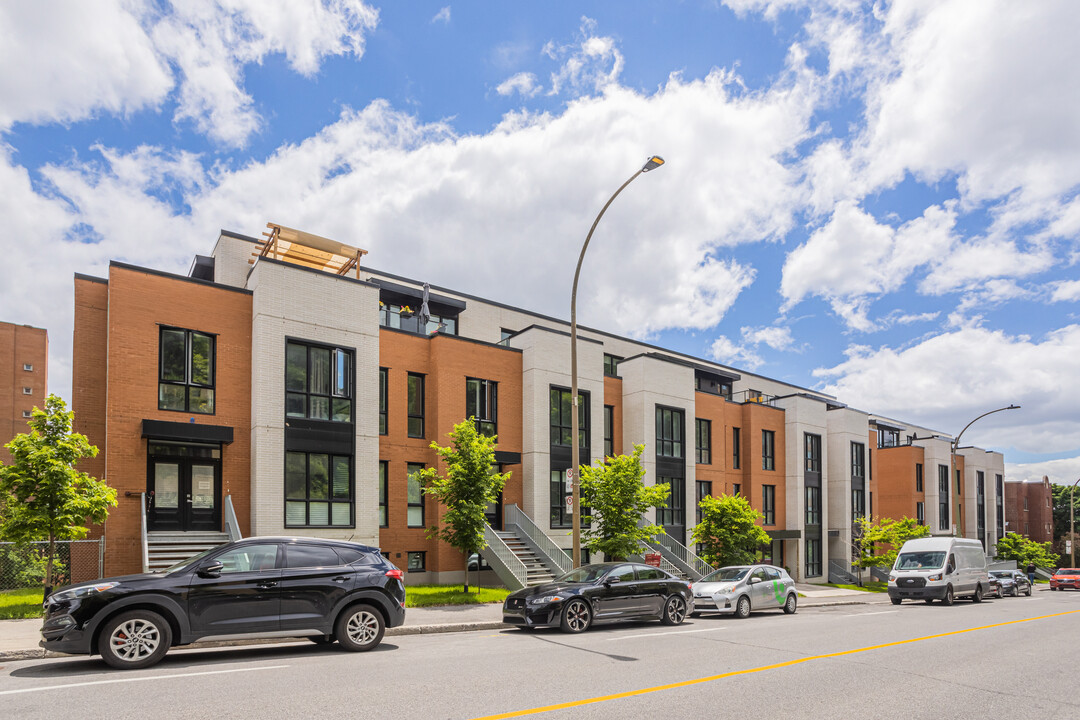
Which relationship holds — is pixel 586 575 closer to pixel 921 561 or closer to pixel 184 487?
pixel 184 487

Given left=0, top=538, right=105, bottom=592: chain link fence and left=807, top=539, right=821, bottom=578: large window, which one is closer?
left=0, top=538, right=105, bottom=592: chain link fence

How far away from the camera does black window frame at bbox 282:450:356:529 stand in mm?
21375

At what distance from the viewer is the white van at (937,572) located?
25.8m

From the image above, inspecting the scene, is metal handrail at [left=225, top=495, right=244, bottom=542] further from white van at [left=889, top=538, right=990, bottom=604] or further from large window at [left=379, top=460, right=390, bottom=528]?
white van at [left=889, top=538, right=990, bottom=604]

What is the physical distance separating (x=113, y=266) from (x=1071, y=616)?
1109 inches

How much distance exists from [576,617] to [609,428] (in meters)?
17.9

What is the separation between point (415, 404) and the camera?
86.3 ft

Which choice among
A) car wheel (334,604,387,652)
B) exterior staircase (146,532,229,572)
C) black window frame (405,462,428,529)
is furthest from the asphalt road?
black window frame (405,462,428,529)

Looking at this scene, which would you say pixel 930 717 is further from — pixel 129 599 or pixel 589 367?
pixel 589 367

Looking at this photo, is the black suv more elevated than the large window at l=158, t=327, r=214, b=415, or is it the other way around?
the large window at l=158, t=327, r=214, b=415

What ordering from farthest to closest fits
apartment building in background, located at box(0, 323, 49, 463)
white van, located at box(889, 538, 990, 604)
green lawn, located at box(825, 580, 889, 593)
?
apartment building in background, located at box(0, 323, 49, 463) → green lawn, located at box(825, 580, 889, 593) → white van, located at box(889, 538, 990, 604)

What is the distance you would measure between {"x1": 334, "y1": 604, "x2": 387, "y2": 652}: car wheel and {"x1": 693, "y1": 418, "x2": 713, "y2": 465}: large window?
26.4m

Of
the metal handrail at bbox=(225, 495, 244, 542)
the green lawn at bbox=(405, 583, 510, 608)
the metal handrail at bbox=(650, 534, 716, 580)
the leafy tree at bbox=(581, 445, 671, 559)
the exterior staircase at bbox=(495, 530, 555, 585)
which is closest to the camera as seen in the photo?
the green lawn at bbox=(405, 583, 510, 608)

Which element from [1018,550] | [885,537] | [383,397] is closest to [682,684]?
[383,397]
